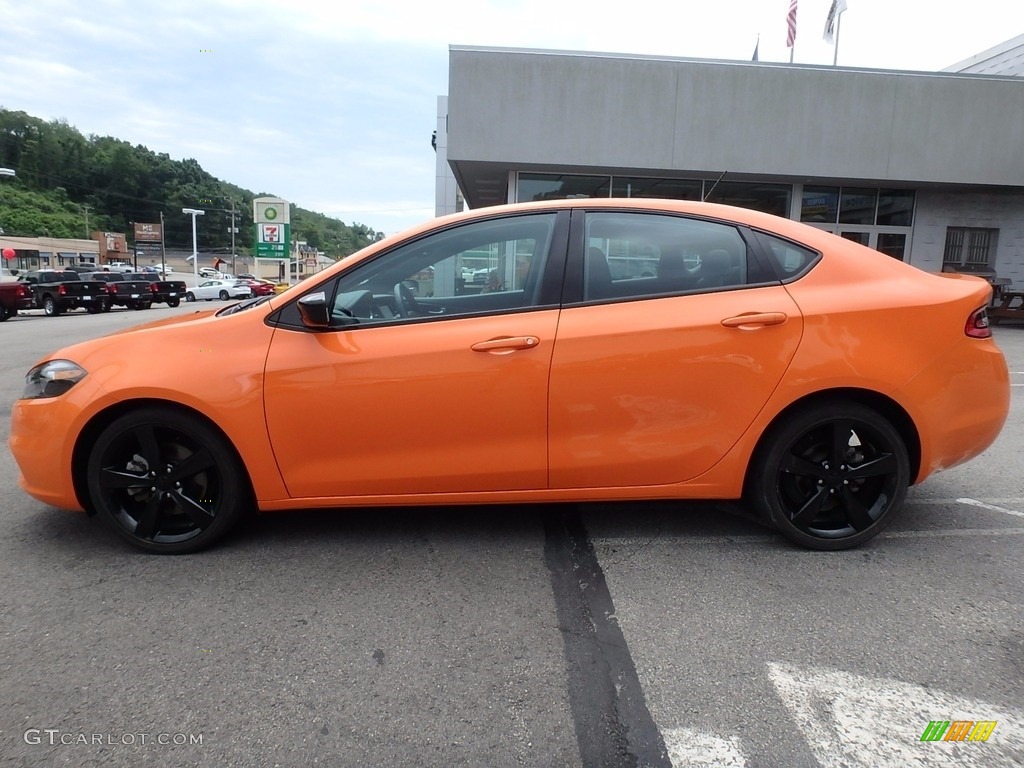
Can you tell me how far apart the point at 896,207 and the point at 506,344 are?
58.1 ft

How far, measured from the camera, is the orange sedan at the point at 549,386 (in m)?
3.14

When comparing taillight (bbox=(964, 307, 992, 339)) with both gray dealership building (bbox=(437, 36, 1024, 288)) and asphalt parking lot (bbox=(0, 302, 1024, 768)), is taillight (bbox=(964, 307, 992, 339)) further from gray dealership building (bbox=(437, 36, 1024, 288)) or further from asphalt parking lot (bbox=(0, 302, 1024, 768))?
gray dealership building (bbox=(437, 36, 1024, 288))

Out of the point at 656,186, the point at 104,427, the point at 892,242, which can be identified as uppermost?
the point at 656,186

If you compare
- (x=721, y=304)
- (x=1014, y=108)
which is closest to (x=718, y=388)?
(x=721, y=304)

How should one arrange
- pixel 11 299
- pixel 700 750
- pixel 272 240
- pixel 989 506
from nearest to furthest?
pixel 700 750 → pixel 989 506 → pixel 11 299 → pixel 272 240

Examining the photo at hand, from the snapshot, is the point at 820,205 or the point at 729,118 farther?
the point at 820,205

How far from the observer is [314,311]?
10.2 ft

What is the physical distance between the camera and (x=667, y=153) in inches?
590

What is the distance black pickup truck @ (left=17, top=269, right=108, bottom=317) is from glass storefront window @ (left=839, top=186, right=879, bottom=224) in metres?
26.8

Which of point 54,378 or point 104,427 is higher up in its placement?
point 54,378

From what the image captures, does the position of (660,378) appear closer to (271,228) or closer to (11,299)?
(11,299)

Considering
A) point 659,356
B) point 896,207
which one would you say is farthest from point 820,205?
point 659,356

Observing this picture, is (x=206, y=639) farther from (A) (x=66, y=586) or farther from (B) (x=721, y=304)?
(B) (x=721, y=304)

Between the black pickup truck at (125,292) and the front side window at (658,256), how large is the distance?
1201 inches
